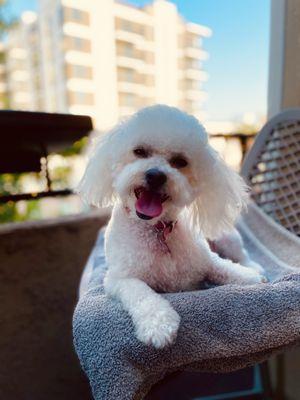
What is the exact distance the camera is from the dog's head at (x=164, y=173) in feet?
2.33

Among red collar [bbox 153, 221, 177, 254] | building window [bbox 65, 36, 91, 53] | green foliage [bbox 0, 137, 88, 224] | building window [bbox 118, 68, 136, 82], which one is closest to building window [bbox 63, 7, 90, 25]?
building window [bbox 65, 36, 91, 53]

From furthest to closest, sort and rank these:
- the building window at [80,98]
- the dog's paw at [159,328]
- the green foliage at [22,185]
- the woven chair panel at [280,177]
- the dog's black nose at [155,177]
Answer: the building window at [80,98] → the green foliage at [22,185] → the woven chair panel at [280,177] → the dog's black nose at [155,177] → the dog's paw at [159,328]

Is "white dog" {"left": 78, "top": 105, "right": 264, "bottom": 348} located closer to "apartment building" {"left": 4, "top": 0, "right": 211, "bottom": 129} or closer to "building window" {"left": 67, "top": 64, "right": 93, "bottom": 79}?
"apartment building" {"left": 4, "top": 0, "right": 211, "bottom": 129}

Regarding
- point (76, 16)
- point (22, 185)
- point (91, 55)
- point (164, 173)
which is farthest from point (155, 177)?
point (76, 16)

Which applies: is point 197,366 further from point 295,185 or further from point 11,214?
point 11,214

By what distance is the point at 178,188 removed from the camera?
71cm

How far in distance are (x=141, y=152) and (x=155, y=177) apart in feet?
0.33

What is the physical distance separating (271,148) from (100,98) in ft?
50.5

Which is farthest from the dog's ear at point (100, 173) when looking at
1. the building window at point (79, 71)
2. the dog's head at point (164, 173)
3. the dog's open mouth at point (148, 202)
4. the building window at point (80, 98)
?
the building window at point (79, 71)

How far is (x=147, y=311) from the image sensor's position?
591 mm

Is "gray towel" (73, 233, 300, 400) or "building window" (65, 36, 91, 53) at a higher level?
"building window" (65, 36, 91, 53)

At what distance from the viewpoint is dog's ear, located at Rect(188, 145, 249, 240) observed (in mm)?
774

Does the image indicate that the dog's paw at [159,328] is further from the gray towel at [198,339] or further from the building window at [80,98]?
the building window at [80,98]

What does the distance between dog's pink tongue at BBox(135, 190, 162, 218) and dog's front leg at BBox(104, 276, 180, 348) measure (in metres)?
0.15
